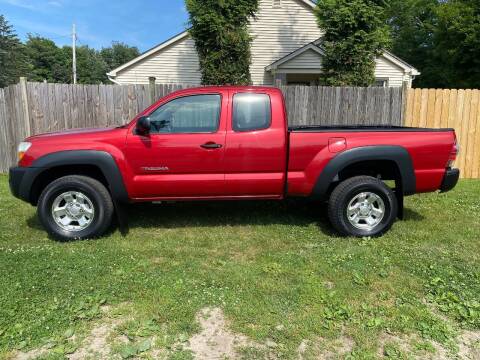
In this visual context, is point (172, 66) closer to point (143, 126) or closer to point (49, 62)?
point (143, 126)

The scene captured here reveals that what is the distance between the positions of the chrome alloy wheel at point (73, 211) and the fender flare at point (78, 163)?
36cm

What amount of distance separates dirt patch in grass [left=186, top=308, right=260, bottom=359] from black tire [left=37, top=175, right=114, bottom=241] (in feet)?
7.03

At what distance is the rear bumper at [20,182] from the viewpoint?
187 inches

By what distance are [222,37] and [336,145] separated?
20.6ft

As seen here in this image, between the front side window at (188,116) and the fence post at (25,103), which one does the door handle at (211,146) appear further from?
the fence post at (25,103)

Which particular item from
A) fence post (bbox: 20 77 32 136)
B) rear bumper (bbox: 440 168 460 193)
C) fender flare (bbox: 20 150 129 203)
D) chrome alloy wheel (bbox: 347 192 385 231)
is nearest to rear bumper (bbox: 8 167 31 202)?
fender flare (bbox: 20 150 129 203)

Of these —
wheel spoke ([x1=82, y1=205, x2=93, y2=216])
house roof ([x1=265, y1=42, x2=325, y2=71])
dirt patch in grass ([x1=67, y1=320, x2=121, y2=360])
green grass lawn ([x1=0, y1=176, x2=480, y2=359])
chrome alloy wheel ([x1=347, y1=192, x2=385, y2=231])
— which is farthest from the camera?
house roof ([x1=265, y1=42, x2=325, y2=71])

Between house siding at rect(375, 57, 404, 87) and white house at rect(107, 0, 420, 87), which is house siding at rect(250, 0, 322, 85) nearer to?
white house at rect(107, 0, 420, 87)

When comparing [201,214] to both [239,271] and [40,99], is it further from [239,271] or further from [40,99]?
[40,99]

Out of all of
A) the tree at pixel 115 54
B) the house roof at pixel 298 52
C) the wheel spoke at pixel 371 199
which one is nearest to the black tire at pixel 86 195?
the wheel spoke at pixel 371 199

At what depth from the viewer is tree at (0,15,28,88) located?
50.4 metres

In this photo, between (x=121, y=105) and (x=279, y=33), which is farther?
(x=279, y=33)

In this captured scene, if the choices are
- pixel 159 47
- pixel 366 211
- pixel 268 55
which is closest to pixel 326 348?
pixel 366 211

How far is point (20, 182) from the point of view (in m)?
4.77
